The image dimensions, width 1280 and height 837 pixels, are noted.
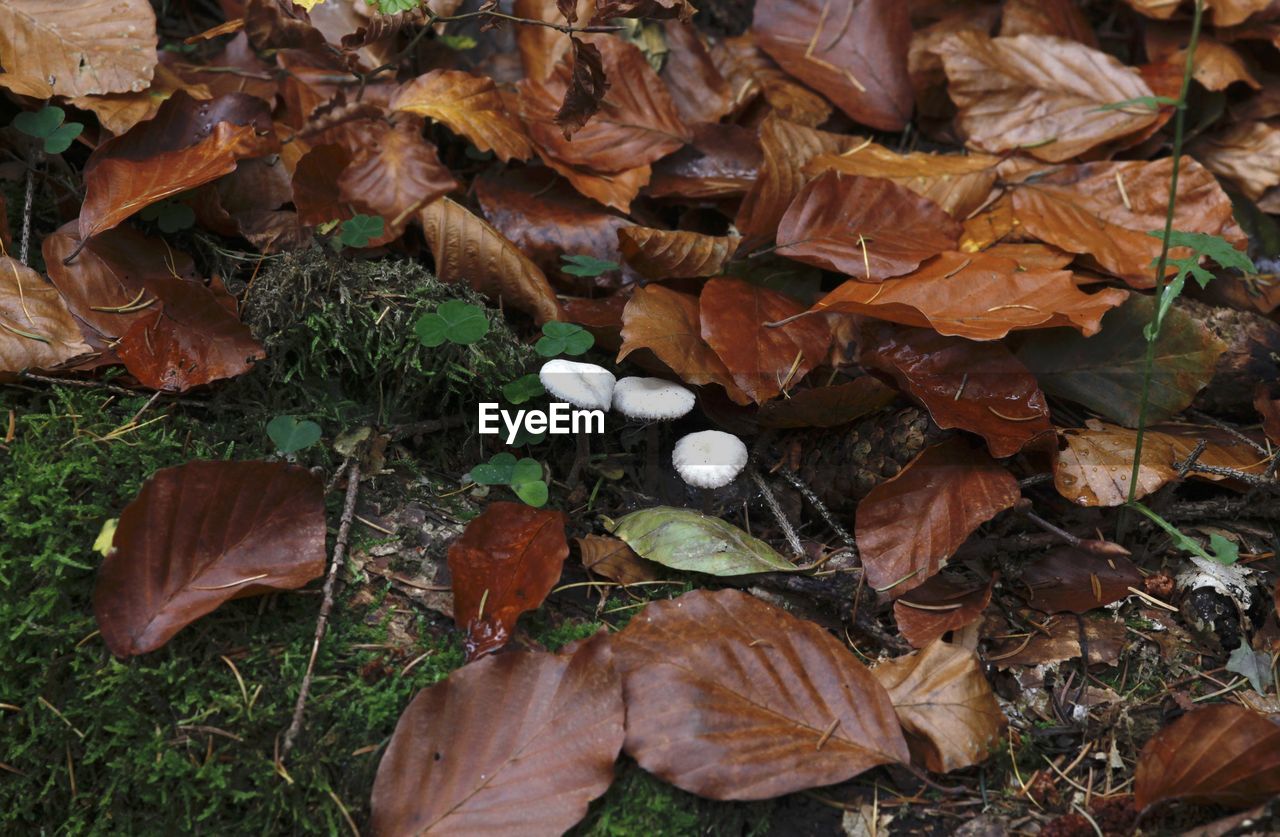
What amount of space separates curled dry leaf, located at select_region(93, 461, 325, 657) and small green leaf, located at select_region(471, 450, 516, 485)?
312 mm

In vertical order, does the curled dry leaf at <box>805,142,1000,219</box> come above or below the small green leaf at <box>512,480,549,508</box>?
above

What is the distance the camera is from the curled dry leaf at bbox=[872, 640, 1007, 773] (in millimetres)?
1616

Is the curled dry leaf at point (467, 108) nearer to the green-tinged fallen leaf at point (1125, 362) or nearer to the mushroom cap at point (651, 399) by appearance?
the mushroom cap at point (651, 399)

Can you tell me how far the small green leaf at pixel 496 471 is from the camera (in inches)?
74.7

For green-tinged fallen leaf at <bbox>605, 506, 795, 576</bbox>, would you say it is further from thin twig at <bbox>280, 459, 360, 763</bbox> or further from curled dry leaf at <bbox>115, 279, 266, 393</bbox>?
curled dry leaf at <bbox>115, 279, 266, 393</bbox>

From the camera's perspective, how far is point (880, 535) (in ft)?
6.18

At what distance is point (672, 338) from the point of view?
201cm

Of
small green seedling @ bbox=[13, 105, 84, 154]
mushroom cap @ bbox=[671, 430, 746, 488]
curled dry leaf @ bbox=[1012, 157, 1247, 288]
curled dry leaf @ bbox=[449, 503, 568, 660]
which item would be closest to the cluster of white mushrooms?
mushroom cap @ bbox=[671, 430, 746, 488]

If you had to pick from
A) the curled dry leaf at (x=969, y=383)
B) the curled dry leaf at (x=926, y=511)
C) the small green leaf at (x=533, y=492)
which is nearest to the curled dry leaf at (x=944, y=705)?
the curled dry leaf at (x=926, y=511)

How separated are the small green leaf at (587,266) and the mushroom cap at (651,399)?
32 cm

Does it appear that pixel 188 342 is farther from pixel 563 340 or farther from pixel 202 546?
pixel 563 340

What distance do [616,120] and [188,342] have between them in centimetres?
120

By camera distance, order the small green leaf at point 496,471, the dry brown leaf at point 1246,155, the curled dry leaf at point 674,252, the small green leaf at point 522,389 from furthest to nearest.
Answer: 1. the dry brown leaf at point 1246,155
2. the curled dry leaf at point 674,252
3. the small green leaf at point 522,389
4. the small green leaf at point 496,471

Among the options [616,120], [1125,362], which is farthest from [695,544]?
[616,120]
